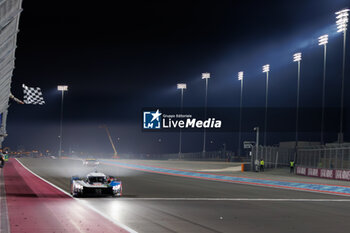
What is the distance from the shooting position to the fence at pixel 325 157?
35.5m

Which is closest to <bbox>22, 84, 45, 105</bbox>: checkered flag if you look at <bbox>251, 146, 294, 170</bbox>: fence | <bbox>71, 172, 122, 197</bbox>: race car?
<bbox>251, 146, 294, 170</bbox>: fence

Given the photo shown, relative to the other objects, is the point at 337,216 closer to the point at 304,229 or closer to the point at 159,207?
the point at 304,229

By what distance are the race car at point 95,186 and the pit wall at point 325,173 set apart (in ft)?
67.4

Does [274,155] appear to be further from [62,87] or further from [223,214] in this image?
[62,87]

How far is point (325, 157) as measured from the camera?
38.6 meters

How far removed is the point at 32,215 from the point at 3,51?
12.1 metres

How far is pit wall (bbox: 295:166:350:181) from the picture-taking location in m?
34.4

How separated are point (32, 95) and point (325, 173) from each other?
5898 cm

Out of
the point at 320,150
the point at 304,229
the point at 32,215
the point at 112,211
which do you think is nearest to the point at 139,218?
the point at 112,211

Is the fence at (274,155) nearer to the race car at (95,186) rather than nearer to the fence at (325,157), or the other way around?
the fence at (325,157)

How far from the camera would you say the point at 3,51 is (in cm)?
2264

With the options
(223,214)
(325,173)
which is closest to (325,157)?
(325,173)

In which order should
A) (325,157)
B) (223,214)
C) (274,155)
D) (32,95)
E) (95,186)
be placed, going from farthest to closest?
(32,95)
(274,155)
(325,157)
(95,186)
(223,214)

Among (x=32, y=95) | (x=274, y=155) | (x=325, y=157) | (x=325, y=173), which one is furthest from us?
(x=32, y=95)
